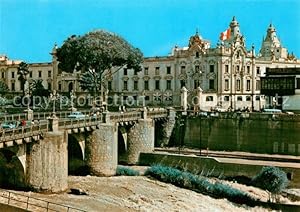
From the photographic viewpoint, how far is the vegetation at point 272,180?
4219cm

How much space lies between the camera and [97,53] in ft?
223

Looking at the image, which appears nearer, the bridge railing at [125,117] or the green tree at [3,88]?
the bridge railing at [125,117]

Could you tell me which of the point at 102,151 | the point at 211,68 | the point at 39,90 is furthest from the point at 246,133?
the point at 39,90

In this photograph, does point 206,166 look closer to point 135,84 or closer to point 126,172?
point 126,172

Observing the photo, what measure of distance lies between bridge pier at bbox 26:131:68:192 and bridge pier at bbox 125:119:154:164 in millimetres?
15543

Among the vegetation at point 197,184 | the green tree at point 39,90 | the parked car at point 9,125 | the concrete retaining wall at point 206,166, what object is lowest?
the vegetation at point 197,184

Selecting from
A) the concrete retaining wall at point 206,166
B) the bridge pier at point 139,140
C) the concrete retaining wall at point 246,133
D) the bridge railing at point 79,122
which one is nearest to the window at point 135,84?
the concrete retaining wall at point 246,133

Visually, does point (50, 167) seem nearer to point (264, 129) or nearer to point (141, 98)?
point (264, 129)

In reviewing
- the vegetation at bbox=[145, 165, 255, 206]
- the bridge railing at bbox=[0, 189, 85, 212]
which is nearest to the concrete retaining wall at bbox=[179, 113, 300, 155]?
the vegetation at bbox=[145, 165, 255, 206]

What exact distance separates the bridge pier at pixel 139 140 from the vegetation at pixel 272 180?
1254cm

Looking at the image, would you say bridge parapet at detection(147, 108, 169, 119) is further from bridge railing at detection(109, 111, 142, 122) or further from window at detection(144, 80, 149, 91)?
window at detection(144, 80, 149, 91)

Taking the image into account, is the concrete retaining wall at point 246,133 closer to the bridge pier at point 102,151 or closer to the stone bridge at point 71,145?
the stone bridge at point 71,145

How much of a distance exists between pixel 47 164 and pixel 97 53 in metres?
34.3

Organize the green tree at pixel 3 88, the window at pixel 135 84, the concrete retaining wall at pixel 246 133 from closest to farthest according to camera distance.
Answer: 1. the concrete retaining wall at pixel 246 133
2. the window at pixel 135 84
3. the green tree at pixel 3 88
